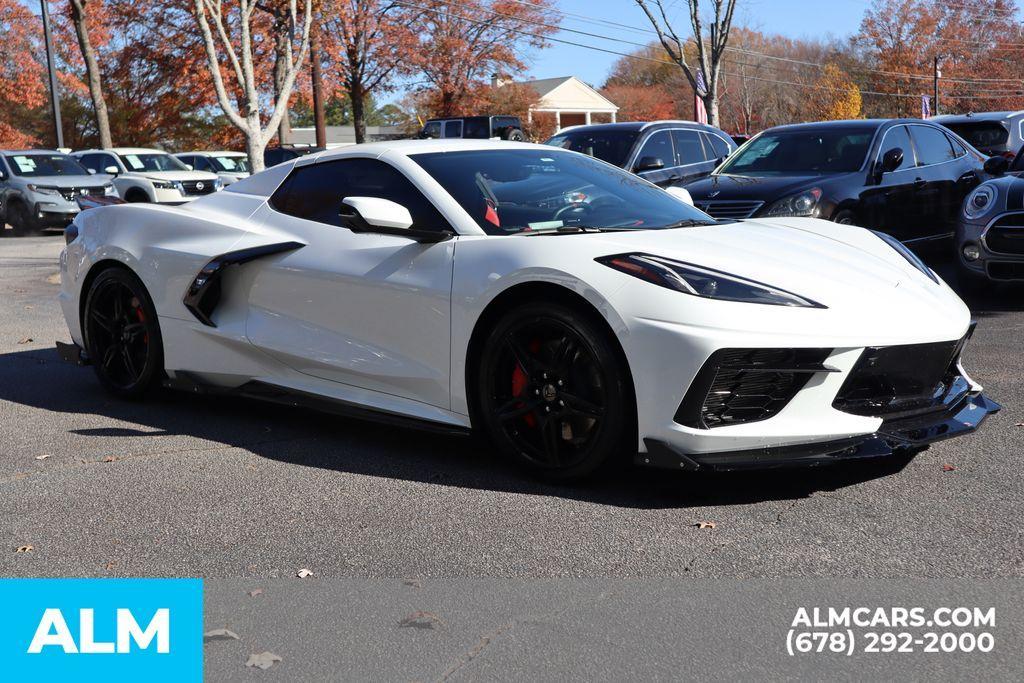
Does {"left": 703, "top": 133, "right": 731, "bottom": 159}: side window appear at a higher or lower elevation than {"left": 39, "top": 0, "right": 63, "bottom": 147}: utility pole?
lower

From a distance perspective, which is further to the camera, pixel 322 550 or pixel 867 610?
pixel 322 550

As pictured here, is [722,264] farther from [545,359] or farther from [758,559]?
[758,559]

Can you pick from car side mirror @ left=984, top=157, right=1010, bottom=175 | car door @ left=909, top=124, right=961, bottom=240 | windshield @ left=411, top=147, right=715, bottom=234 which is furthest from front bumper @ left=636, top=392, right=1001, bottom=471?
car door @ left=909, top=124, right=961, bottom=240

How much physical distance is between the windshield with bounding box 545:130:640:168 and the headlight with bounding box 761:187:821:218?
3640mm

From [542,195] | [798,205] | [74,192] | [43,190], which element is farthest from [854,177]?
[43,190]

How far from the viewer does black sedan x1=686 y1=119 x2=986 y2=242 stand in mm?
9945

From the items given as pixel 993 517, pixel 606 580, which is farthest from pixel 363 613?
pixel 993 517

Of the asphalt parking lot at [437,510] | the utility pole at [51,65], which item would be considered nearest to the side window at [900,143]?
the asphalt parking lot at [437,510]

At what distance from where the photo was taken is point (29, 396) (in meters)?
6.78

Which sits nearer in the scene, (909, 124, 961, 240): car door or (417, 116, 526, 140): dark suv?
(909, 124, 961, 240): car door

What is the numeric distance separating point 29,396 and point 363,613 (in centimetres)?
423

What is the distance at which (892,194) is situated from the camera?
417 inches

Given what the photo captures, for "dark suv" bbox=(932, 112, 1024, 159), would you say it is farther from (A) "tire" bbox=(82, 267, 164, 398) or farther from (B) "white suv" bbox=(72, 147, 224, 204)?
(B) "white suv" bbox=(72, 147, 224, 204)

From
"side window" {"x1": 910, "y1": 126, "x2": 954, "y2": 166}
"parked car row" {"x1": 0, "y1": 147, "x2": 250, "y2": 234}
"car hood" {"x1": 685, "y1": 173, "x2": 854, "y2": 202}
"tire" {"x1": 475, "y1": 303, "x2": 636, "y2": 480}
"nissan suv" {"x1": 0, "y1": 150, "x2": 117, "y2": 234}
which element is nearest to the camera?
"tire" {"x1": 475, "y1": 303, "x2": 636, "y2": 480}
